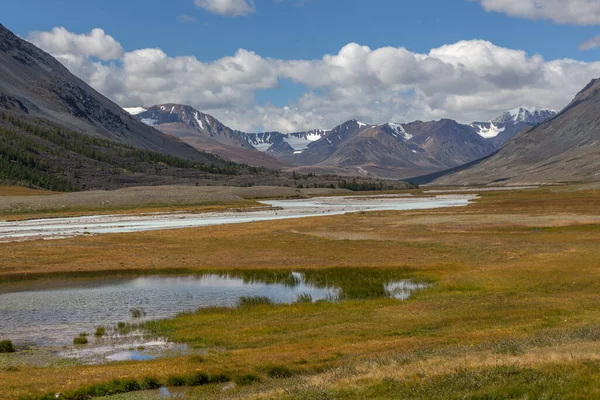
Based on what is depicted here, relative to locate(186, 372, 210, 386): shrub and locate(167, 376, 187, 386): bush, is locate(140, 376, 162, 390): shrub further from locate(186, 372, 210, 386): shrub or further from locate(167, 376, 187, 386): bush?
locate(186, 372, 210, 386): shrub

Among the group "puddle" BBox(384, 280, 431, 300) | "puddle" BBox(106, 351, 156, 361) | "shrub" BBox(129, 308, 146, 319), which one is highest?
"puddle" BBox(106, 351, 156, 361)

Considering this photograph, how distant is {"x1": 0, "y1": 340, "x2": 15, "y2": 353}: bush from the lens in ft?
100.0

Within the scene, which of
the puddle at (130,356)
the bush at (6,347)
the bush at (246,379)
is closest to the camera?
the bush at (246,379)

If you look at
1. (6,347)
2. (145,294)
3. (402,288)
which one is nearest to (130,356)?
(6,347)

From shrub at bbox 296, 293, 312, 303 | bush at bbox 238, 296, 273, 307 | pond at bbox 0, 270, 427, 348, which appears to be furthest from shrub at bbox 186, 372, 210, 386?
shrub at bbox 296, 293, 312, 303

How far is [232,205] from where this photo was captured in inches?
7549

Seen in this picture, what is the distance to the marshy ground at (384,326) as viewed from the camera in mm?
18547

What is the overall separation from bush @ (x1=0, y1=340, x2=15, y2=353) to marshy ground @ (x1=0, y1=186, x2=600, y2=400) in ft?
6.22

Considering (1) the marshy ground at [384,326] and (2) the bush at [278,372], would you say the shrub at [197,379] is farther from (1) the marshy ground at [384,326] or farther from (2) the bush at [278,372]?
(2) the bush at [278,372]

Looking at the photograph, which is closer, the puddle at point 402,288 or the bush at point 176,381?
the bush at point 176,381

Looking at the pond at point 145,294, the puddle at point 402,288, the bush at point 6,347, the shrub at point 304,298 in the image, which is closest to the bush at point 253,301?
the pond at point 145,294

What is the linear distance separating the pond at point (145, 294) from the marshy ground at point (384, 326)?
2941mm

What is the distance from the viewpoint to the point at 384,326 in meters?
32.9

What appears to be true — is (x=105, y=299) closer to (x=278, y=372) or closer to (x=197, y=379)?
(x=197, y=379)
